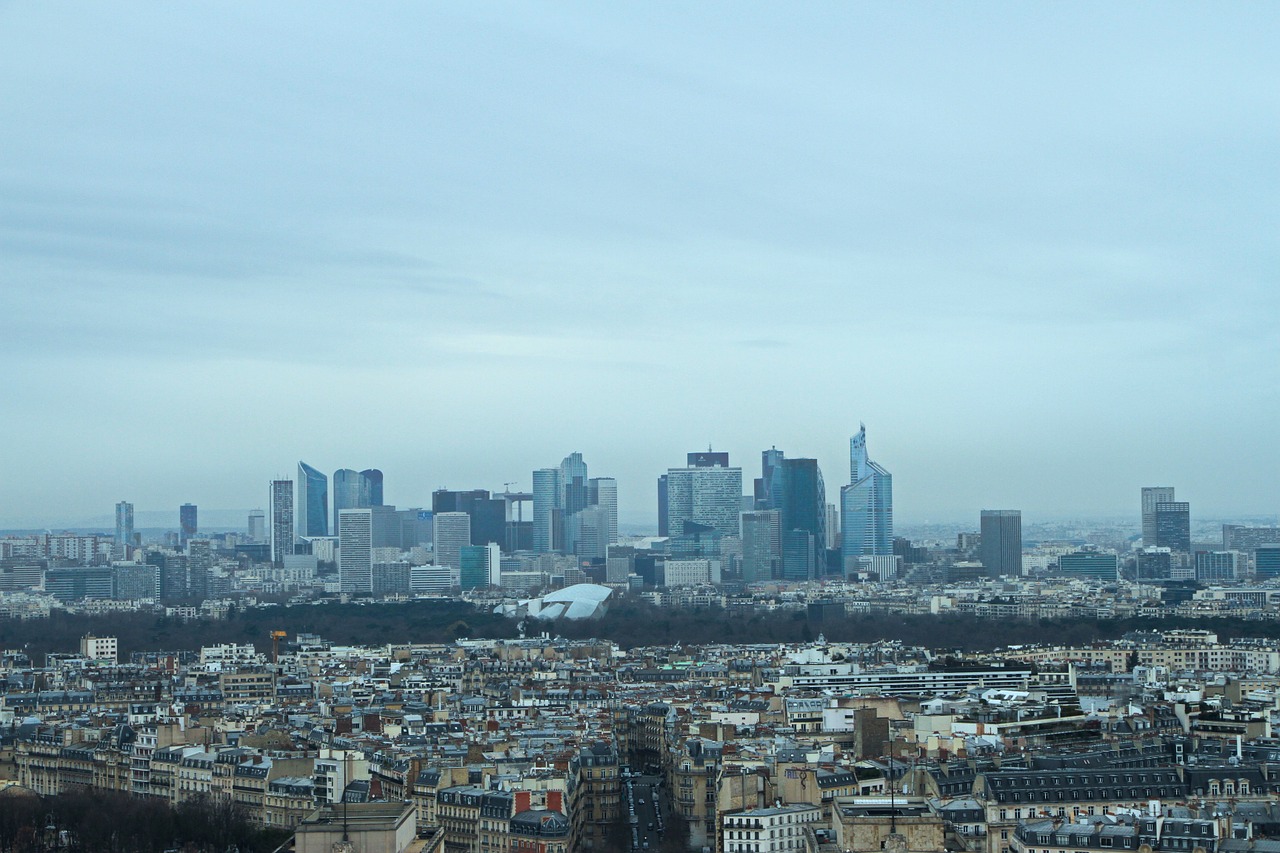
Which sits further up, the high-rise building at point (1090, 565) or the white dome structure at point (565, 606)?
the high-rise building at point (1090, 565)

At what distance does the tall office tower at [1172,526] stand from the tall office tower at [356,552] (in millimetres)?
63740

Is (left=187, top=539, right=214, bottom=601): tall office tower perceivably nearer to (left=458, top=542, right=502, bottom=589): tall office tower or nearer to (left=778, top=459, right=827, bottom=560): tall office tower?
(left=458, top=542, right=502, bottom=589): tall office tower

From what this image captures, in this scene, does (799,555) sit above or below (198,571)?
above

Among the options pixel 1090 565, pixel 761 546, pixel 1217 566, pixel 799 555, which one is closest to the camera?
pixel 1217 566

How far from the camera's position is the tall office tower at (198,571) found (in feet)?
519

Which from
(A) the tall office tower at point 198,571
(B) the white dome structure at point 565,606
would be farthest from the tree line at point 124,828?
(A) the tall office tower at point 198,571

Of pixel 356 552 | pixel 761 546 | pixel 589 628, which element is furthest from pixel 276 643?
pixel 761 546

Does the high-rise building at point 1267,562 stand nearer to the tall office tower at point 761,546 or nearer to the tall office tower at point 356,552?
the tall office tower at point 761,546

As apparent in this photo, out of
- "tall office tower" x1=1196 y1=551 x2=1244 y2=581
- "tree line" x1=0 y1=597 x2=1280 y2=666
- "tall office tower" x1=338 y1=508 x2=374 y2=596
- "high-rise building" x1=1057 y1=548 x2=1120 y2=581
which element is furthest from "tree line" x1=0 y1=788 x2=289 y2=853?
"tall office tower" x1=338 y1=508 x2=374 y2=596

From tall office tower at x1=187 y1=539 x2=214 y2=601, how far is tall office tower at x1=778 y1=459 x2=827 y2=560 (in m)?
47.7

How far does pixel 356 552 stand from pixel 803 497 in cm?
3694

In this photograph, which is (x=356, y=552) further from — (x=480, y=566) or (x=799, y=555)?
(x=799, y=555)

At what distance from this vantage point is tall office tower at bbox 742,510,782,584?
7470 inches

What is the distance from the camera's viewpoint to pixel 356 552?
18788 centimetres
